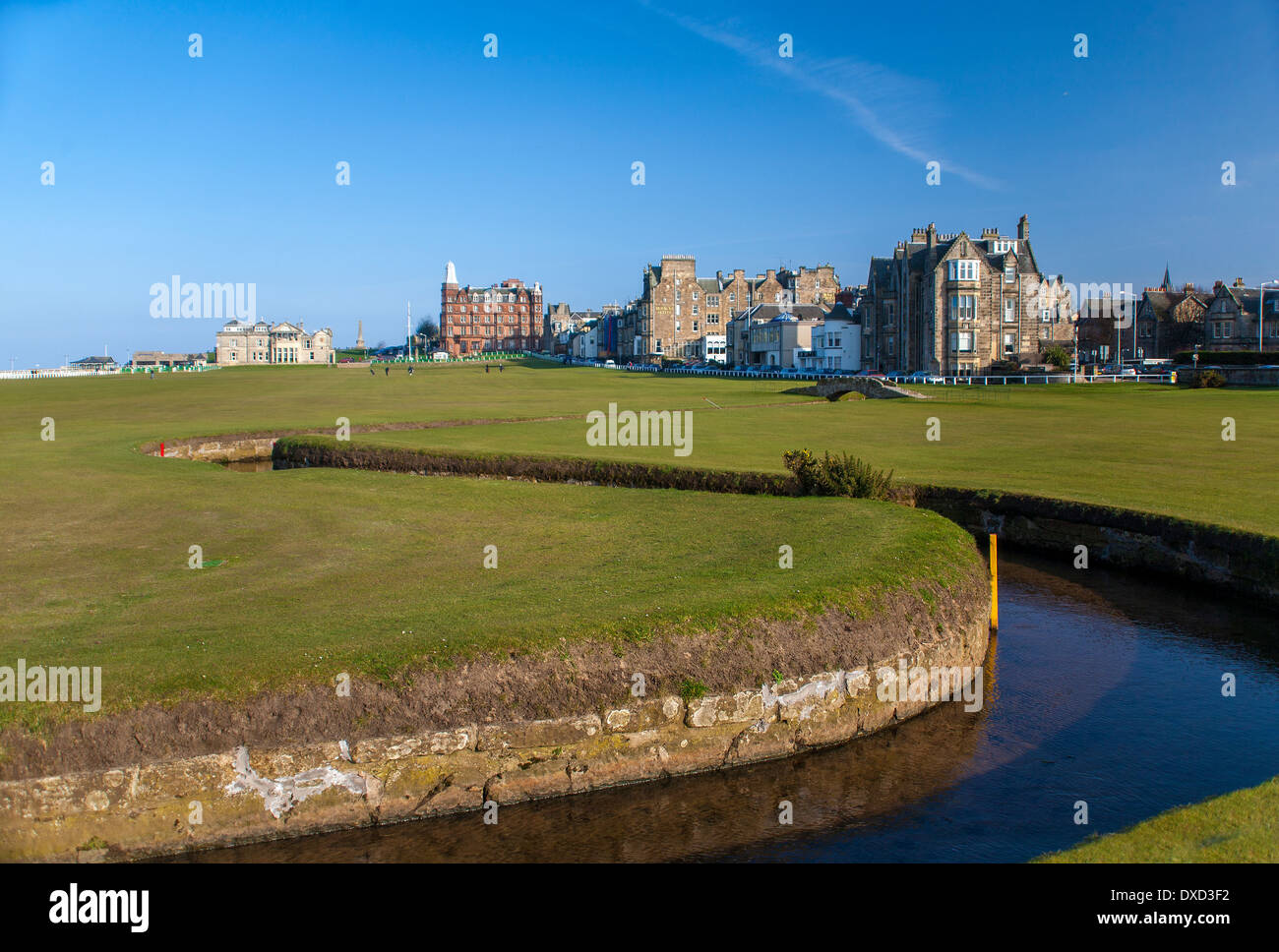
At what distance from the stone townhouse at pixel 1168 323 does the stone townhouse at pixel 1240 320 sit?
4.82m

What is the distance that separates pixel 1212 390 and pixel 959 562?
61.2 m

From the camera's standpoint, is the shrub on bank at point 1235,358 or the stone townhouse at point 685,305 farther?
the stone townhouse at point 685,305

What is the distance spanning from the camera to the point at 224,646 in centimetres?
1309

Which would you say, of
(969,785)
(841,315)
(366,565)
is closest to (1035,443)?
(969,785)

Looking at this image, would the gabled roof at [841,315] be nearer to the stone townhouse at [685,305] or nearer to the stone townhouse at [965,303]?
the stone townhouse at [965,303]

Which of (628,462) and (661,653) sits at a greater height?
(628,462)

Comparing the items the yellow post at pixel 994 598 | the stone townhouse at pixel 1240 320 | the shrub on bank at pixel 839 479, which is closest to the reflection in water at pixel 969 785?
the yellow post at pixel 994 598

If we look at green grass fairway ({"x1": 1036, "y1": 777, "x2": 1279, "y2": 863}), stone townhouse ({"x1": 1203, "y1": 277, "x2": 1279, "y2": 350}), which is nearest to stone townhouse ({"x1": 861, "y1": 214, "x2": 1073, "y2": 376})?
stone townhouse ({"x1": 1203, "y1": 277, "x2": 1279, "y2": 350})

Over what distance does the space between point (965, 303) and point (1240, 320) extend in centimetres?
3820

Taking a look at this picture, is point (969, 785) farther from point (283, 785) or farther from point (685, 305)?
point (685, 305)

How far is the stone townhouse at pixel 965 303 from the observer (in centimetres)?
9456

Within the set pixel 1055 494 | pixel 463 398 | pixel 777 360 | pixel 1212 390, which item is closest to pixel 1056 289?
pixel 777 360

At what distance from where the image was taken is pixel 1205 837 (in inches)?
348
